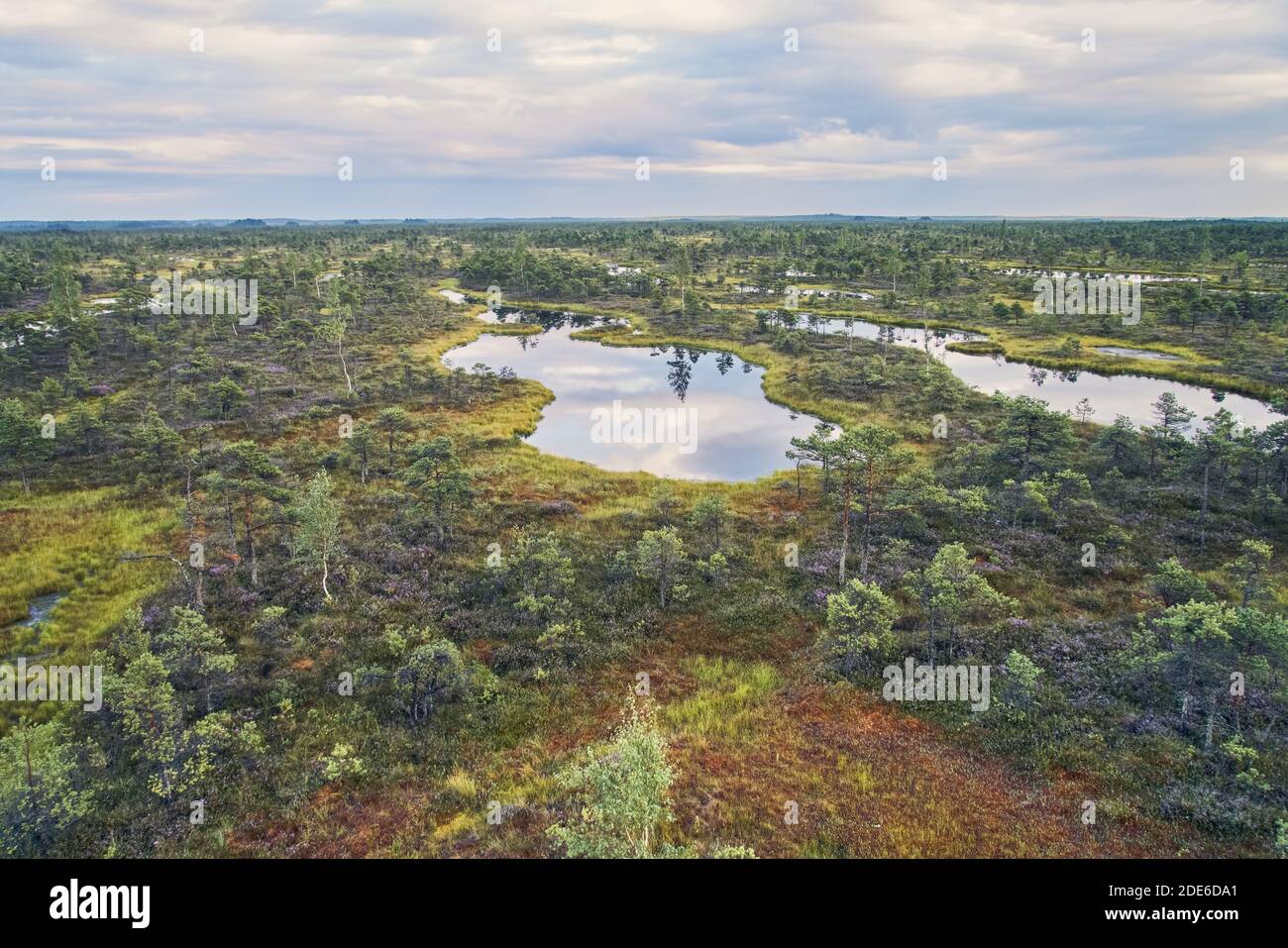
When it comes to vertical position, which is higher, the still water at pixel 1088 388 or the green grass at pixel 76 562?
the still water at pixel 1088 388

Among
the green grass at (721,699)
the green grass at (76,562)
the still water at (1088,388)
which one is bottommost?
the green grass at (721,699)

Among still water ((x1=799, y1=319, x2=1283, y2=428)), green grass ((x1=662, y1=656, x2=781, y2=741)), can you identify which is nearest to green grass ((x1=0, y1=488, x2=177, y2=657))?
green grass ((x1=662, y1=656, x2=781, y2=741))

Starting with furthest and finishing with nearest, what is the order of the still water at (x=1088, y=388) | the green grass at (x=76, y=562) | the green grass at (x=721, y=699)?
the still water at (x=1088, y=388)
the green grass at (x=76, y=562)
the green grass at (x=721, y=699)

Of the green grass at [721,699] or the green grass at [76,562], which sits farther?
the green grass at [76,562]

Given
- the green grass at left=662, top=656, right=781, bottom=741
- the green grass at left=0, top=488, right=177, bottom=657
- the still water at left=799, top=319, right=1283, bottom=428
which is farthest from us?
the still water at left=799, top=319, right=1283, bottom=428

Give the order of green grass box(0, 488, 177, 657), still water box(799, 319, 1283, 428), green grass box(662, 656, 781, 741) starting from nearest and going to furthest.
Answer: green grass box(662, 656, 781, 741), green grass box(0, 488, 177, 657), still water box(799, 319, 1283, 428)

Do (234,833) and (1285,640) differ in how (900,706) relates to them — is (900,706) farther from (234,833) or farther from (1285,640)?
(234,833)

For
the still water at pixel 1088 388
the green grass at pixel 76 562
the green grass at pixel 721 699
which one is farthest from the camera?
the still water at pixel 1088 388

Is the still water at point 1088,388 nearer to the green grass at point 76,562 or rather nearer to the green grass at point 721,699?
the green grass at point 721,699

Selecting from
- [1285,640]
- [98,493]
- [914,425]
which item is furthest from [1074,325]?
[98,493]

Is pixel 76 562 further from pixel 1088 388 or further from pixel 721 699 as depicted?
pixel 1088 388

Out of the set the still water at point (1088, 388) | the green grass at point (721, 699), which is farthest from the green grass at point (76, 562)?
the still water at point (1088, 388)

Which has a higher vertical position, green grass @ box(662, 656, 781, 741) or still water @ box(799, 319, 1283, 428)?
still water @ box(799, 319, 1283, 428)

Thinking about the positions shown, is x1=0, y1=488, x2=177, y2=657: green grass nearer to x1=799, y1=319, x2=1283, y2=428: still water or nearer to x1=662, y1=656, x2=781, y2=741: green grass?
x1=662, y1=656, x2=781, y2=741: green grass
